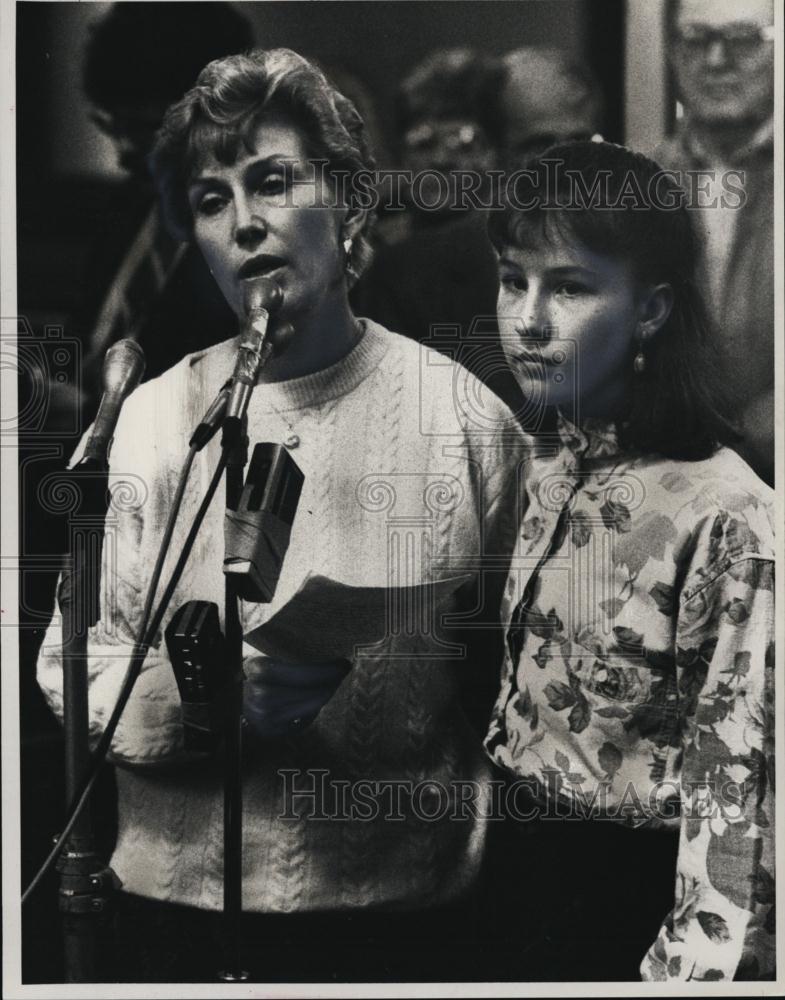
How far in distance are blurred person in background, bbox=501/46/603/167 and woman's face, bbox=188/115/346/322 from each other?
1.43ft

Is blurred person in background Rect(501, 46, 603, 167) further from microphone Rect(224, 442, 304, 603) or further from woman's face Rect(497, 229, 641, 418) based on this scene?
microphone Rect(224, 442, 304, 603)

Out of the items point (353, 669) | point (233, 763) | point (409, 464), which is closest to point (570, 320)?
point (409, 464)

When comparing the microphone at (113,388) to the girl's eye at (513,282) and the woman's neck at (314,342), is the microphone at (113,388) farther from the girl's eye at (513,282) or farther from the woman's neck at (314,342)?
the girl's eye at (513,282)

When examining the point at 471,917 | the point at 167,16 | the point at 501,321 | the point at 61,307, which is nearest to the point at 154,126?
the point at 167,16

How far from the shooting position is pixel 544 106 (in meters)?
2.86

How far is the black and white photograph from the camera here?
284cm

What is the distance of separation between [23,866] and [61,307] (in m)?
1.27

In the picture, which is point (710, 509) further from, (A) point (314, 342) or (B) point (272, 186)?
(B) point (272, 186)

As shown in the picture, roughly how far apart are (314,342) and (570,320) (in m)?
0.58

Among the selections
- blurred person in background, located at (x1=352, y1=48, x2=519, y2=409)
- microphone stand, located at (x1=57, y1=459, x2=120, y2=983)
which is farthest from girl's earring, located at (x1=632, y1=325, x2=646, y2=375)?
microphone stand, located at (x1=57, y1=459, x2=120, y2=983)

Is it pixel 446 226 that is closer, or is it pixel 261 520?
pixel 261 520

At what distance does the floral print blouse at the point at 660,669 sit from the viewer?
2.81 meters

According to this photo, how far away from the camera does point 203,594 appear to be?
9.37 feet

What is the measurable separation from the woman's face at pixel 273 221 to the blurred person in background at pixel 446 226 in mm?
110
